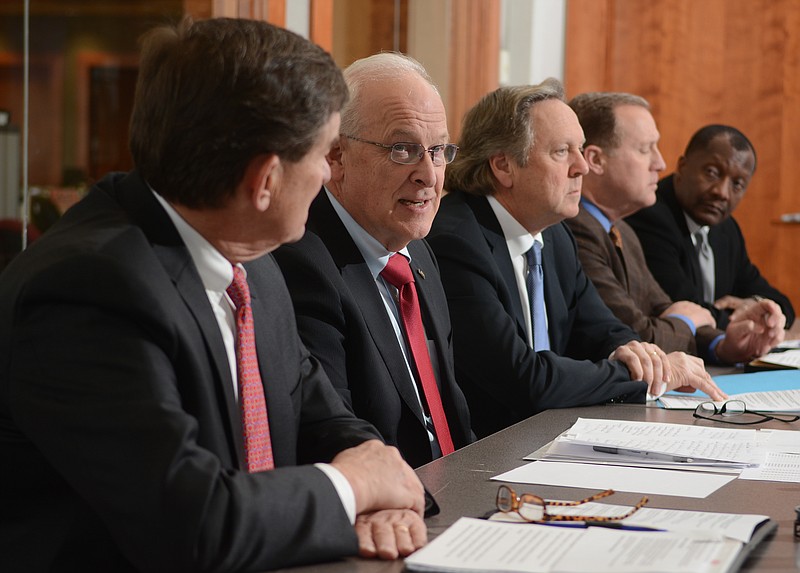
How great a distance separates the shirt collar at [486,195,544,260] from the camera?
10.4 feet

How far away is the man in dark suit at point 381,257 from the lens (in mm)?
2232

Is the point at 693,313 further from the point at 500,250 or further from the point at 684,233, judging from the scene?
the point at 500,250

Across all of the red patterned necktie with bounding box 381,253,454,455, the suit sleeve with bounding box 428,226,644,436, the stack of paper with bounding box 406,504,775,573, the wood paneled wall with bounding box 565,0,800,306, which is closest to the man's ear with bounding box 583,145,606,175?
the suit sleeve with bounding box 428,226,644,436

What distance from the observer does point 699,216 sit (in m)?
5.22

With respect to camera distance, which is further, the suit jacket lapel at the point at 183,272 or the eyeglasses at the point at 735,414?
the eyeglasses at the point at 735,414

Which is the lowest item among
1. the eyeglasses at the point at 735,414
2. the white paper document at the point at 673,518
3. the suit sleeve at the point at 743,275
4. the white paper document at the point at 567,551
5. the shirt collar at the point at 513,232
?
the suit sleeve at the point at 743,275

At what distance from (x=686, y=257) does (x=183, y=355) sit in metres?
4.11

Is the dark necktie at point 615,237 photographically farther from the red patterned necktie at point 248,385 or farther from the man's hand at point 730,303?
the red patterned necktie at point 248,385

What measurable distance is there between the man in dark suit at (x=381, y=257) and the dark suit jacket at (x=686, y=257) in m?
2.38

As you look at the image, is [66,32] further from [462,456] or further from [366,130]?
[462,456]

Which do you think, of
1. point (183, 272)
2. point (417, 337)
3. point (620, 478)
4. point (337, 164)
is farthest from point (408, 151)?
point (183, 272)

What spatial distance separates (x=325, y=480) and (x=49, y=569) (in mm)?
386

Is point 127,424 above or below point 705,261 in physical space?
above

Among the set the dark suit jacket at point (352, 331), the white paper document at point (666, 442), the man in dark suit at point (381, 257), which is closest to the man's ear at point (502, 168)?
the man in dark suit at point (381, 257)
